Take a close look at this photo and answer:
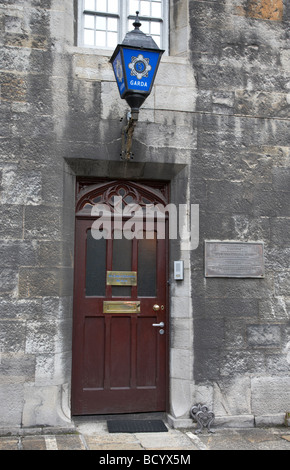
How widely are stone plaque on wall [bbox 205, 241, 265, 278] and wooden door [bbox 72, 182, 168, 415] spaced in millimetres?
530

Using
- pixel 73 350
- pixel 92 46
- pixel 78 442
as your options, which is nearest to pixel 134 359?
pixel 73 350

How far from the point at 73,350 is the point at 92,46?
3314mm

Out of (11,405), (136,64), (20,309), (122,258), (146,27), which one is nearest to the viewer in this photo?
(136,64)

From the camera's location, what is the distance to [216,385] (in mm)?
4992

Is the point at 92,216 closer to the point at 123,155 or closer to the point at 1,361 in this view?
the point at 123,155

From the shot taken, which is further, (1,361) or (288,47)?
(288,47)

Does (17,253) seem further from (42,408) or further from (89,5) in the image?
(89,5)

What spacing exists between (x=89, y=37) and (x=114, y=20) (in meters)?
0.37

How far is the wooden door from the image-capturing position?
16.6 feet

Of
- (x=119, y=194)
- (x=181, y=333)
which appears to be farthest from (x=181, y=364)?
(x=119, y=194)

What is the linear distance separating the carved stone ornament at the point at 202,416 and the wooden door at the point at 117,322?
423 millimetres

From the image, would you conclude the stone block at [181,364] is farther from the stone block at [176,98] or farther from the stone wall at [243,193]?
the stone block at [176,98]

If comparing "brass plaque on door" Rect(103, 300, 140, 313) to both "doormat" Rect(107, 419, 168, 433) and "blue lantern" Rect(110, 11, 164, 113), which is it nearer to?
"doormat" Rect(107, 419, 168, 433)

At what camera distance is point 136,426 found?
15.9ft
